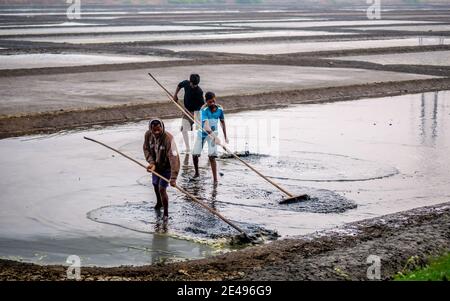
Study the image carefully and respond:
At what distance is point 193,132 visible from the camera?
17.4 m

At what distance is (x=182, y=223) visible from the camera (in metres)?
11.1

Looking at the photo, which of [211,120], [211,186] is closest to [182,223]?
[211,186]

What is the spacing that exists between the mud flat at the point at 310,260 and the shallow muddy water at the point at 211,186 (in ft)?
1.71

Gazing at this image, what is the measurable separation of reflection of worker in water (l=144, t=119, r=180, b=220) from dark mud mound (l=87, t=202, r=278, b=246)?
0.23 meters

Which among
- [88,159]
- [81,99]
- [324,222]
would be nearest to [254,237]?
[324,222]

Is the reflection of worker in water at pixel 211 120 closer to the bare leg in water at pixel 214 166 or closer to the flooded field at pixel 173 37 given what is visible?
the bare leg in water at pixel 214 166

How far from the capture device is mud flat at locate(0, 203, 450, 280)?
883 cm

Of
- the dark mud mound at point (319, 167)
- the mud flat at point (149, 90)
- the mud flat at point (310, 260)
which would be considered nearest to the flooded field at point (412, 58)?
the mud flat at point (149, 90)

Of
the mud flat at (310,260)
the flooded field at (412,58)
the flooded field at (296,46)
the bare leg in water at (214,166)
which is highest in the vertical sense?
the flooded field at (296,46)

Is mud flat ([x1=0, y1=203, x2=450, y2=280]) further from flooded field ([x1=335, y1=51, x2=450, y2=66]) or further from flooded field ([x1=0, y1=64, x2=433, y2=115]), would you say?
flooded field ([x1=335, y1=51, x2=450, y2=66])

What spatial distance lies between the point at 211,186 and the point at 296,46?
26960 mm

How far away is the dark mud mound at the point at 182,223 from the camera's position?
1054 cm
